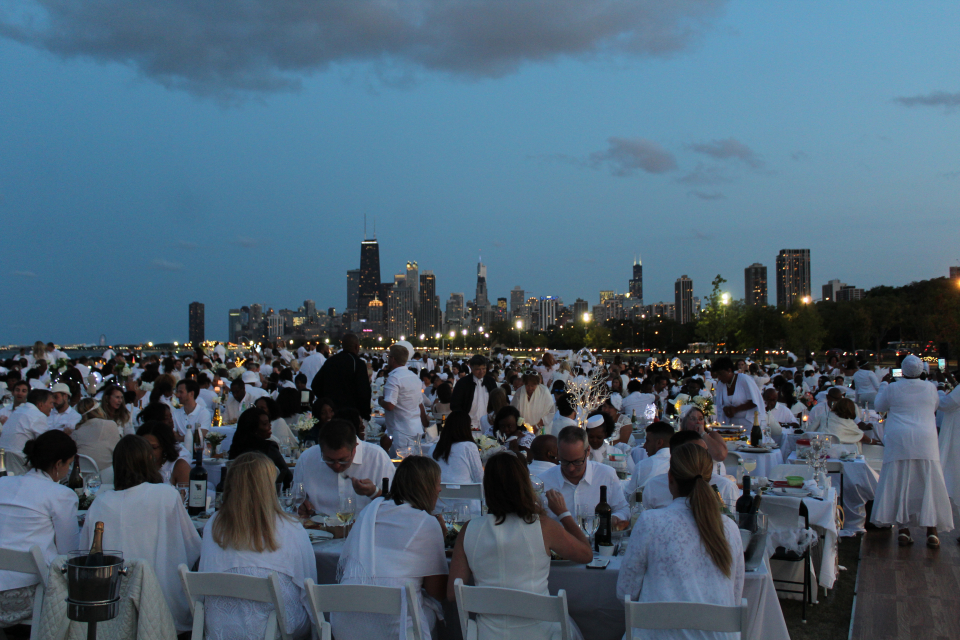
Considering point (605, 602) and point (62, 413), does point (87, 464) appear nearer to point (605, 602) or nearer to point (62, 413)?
point (62, 413)

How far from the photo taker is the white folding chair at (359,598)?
10.6 feet

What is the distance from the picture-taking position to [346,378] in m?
8.99

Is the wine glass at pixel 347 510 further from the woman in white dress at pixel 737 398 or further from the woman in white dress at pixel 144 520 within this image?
the woman in white dress at pixel 737 398

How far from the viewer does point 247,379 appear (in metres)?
14.1

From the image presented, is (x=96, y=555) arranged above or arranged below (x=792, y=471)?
above

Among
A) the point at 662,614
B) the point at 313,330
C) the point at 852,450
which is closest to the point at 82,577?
the point at 662,614

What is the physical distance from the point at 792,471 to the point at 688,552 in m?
4.37

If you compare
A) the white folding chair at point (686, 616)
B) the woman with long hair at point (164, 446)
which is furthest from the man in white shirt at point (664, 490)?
the woman with long hair at point (164, 446)

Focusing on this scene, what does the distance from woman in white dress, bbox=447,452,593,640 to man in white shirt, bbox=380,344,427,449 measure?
5.08 metres

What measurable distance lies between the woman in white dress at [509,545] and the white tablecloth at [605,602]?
0.38m

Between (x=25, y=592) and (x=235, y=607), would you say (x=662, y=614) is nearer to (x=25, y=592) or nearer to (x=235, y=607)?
(x=235, y=607)

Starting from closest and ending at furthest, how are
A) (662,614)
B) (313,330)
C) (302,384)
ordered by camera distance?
(662,614) → (302,384) → (313,330)

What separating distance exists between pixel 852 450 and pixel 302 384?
7.96 meters

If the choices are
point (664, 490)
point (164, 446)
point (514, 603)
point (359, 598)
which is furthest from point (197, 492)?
point (664, 490)
